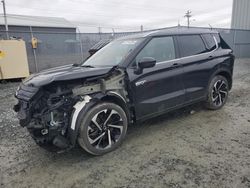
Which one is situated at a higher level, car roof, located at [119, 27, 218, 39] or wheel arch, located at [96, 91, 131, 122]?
car roof, located at [119, 27, 218, 39]

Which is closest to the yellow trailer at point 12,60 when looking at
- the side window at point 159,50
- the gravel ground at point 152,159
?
the gravel ground at point 152,159

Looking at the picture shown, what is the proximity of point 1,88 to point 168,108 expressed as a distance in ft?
24.0

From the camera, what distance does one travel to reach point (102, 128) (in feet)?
10.7

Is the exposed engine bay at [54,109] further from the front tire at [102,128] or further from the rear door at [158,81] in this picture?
the rear door at [158,81]

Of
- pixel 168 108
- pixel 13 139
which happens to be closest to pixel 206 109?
pixel 168 108

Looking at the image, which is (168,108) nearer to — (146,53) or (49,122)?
(146,53)

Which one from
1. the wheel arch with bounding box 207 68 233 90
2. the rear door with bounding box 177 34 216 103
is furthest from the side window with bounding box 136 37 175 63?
the wheel arch with bounding box 207 68 233 90

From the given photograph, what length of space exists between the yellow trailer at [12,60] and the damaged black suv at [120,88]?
668cm

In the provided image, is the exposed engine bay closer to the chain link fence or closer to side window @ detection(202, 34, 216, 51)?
side window @ detection(202, 34, 216, 51)

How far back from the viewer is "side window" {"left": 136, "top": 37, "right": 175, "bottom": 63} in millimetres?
3767

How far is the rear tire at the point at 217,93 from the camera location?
4806 mm

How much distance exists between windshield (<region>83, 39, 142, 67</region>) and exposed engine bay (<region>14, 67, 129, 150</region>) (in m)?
0.77

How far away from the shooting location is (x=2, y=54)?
363 inches

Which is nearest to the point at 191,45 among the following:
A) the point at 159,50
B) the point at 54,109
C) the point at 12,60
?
the point at 159,50
